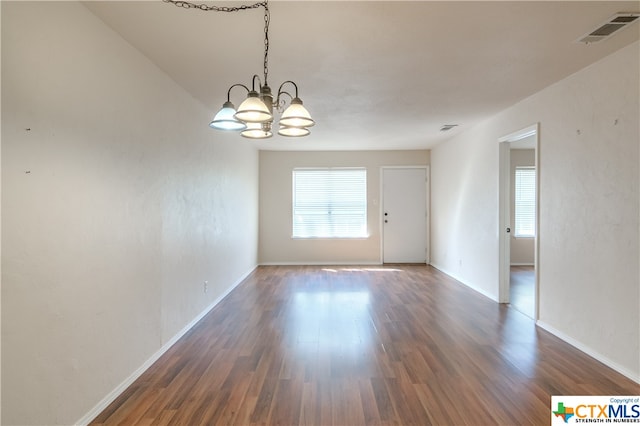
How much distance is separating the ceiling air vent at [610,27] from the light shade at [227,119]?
2473 mm

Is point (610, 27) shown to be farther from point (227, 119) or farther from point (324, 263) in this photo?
point (324, 263)

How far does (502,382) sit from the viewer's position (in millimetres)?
2357

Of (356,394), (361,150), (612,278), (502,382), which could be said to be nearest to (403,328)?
(502,382)

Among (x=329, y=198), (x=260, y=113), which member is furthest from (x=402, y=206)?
(x=260, y=113)

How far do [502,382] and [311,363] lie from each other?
145 centimetres

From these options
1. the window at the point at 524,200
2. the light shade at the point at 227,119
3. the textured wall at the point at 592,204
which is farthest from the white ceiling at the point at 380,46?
the window at the point at 524,200

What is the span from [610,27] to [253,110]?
2492 millimetres

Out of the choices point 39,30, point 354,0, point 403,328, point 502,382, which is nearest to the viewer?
point 39,30

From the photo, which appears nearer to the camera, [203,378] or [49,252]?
[49,252]

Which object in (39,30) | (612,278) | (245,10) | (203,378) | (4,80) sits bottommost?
(203,378)

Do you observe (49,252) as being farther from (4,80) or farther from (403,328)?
(403,328)

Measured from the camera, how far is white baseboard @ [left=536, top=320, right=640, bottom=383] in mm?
2393

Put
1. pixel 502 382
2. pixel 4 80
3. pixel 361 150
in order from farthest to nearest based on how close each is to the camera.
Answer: pixel 361 150 < pixel 502 382 < pixel 4 80

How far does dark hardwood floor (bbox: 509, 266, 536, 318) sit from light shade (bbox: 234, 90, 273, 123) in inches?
143
